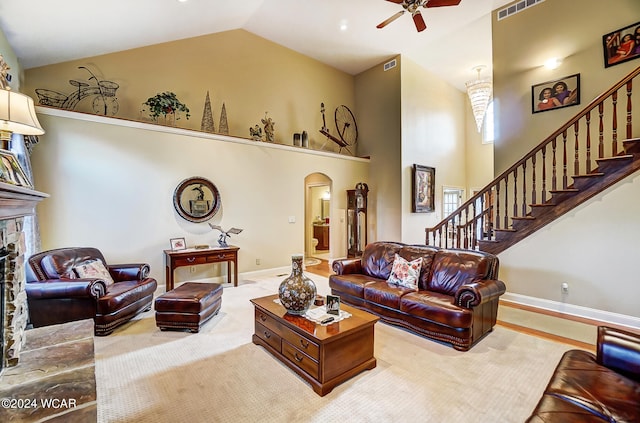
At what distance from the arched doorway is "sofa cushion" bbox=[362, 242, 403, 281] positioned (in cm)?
391

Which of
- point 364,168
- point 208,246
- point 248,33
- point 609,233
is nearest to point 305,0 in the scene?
point 248,33

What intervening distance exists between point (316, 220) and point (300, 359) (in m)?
7.69

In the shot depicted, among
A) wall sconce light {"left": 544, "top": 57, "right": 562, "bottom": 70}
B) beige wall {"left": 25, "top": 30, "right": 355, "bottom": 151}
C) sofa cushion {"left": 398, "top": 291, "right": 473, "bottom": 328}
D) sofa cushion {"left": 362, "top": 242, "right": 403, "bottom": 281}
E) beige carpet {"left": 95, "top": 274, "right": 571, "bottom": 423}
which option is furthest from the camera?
beige wall {"left": 25, "top": 30, "right": 355, "bottom": 151}

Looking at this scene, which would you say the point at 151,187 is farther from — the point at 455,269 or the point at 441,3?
the point at 441,3

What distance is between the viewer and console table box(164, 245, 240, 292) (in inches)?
178

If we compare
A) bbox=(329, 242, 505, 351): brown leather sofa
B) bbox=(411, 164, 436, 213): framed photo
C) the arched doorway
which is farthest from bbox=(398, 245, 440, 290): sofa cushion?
the arched doorway

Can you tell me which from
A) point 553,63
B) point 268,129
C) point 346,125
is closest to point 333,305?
point 268,129

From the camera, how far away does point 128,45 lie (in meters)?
4.73

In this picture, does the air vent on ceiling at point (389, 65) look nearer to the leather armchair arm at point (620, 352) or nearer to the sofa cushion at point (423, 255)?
the sofa cushion at point (423, 255)

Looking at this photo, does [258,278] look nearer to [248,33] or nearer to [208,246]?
[208,246]

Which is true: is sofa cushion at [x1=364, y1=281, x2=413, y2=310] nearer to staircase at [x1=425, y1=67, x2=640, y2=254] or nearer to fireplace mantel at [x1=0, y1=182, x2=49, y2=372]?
staircase at [x1=425, y1=67, x2=640, y2=254]

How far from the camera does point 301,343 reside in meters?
2.35

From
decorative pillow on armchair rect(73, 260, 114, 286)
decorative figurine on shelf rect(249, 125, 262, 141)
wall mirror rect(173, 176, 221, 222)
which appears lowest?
decorative pillow on armchair rect(73, 260, 114, 286)

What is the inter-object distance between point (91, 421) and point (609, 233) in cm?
532
